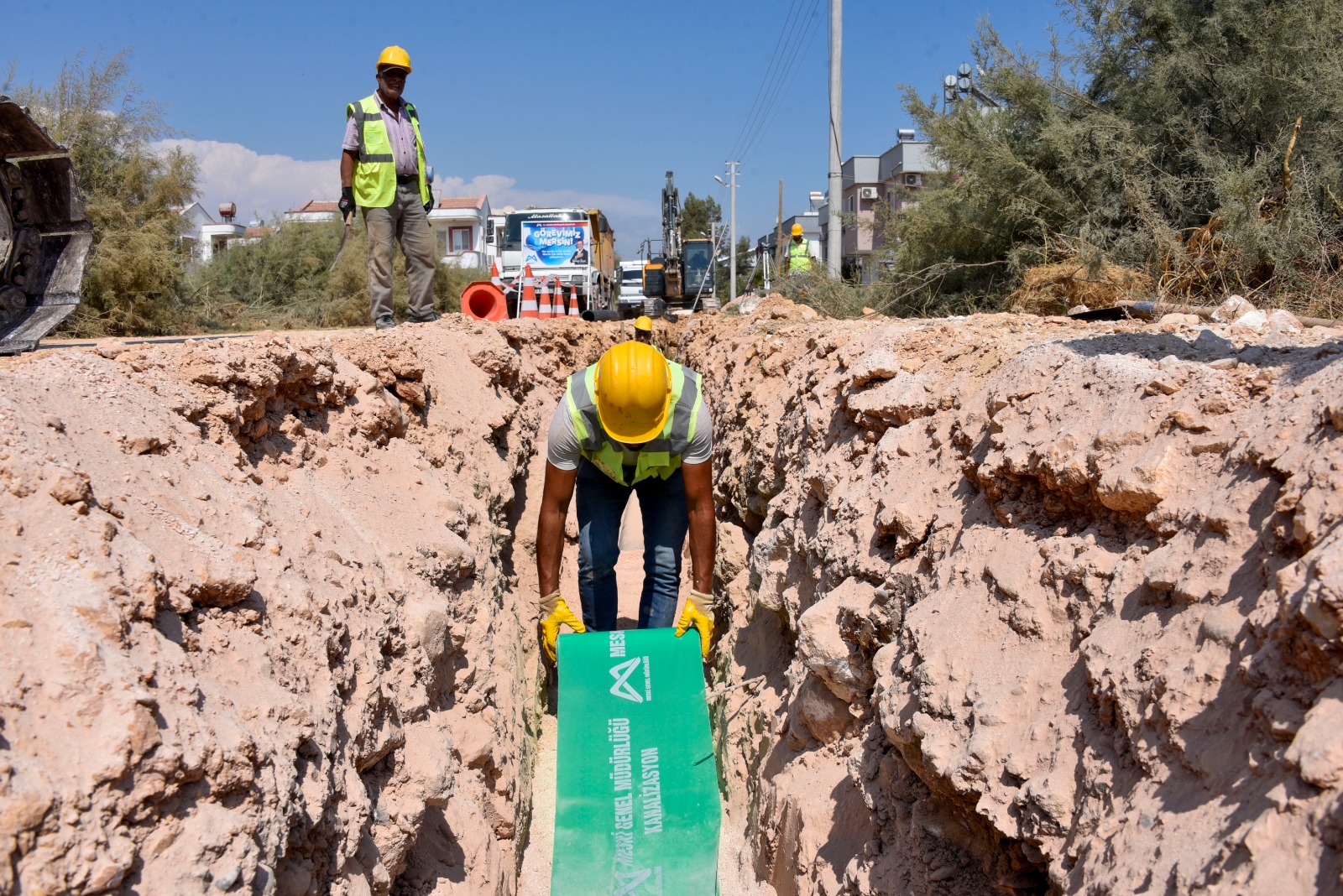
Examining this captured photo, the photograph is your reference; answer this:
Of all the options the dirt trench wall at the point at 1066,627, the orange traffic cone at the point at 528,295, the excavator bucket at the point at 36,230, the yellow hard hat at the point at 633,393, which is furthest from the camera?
the orange traffic cone at the point at 528,295

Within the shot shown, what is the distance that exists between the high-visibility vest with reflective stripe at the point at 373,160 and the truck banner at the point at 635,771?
12.2 ft

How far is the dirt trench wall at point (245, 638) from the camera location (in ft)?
5.44

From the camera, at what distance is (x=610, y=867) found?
11.8ft

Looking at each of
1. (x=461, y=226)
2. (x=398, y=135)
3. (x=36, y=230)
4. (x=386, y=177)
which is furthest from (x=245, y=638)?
(x=461, y=226)

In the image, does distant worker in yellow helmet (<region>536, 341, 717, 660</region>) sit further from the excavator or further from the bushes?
the excavator

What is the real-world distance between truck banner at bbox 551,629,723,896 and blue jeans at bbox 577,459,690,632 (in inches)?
19.6

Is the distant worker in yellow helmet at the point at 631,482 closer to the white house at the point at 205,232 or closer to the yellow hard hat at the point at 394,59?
the yellow hard hat at the point at 394,59

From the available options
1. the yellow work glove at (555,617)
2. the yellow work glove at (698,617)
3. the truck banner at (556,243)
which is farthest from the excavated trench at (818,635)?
the truck banner at (556,243)

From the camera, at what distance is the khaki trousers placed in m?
6.40

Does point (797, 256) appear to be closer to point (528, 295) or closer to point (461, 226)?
point (528, 295)

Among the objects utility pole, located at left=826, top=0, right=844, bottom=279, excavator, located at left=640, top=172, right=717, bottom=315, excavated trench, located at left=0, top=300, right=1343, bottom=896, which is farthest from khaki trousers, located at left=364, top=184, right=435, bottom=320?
excavator, located at left=640, top=172, right=717, bottom=315

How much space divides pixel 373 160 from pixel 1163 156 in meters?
6.26

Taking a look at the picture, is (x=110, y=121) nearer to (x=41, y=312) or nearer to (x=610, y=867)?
(x=41, y=312)

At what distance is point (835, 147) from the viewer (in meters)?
11.0
